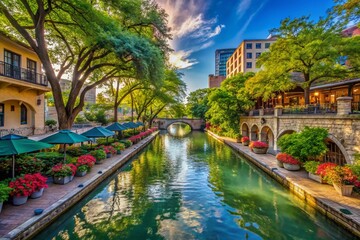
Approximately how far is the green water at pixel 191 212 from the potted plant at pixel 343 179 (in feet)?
5.14

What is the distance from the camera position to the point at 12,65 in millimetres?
15227

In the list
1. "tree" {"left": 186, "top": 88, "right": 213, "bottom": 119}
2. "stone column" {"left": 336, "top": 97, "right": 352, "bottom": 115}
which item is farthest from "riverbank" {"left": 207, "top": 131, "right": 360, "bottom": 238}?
"tree" {"left": 186, "top": 88, "right": 213, "bottom": 119}

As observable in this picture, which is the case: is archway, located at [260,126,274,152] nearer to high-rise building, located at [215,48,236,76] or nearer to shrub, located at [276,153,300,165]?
shrub, located at [276,153,300,165]

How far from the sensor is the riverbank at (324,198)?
22.0 feet

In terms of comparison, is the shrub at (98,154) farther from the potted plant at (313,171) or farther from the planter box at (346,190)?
the planter box at (346,190)

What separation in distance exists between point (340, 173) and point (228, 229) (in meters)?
5.72

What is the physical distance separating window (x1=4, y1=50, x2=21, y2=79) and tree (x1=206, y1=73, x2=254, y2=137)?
69.3 feet

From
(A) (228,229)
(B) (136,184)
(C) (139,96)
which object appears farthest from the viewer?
(C) (139,96)

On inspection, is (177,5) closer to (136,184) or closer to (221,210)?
(136,184)

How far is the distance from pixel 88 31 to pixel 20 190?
30.9ft

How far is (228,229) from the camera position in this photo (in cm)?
706

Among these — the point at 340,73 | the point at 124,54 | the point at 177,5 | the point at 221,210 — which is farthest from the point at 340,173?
the point at 177,5

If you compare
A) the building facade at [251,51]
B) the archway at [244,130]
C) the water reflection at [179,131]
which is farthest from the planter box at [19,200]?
the building facade at [251,51]

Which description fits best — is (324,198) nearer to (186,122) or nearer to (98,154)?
(98,154)
